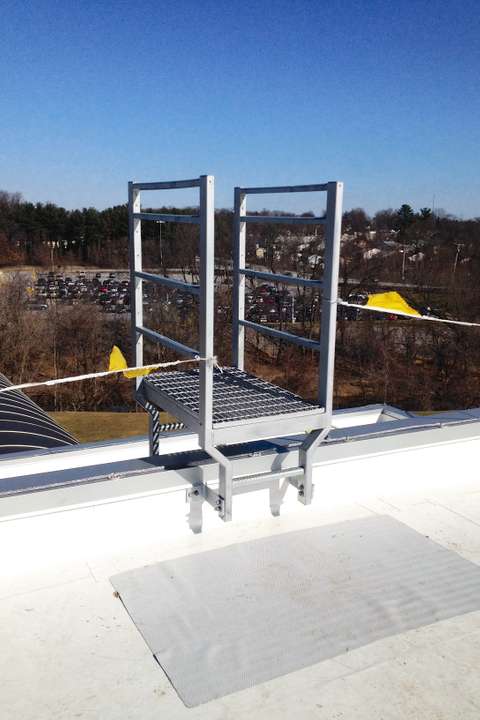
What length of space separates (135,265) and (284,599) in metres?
1.51

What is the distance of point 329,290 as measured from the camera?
243 cm

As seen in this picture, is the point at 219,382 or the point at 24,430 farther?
the point at 24,430

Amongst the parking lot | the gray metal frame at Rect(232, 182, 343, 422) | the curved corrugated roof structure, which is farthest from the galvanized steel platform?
the parking lot

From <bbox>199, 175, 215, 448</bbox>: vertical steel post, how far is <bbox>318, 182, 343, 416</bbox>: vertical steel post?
44cm

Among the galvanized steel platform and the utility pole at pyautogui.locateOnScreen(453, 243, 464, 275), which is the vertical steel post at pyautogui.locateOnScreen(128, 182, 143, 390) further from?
the utility pole at pyautogui.locateOnScreen(453, 243, 464, 275)

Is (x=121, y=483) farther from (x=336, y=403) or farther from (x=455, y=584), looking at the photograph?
(x=336, y=403)

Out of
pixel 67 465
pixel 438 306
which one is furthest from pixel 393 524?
pixel 438 306

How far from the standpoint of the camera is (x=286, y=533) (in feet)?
9.25

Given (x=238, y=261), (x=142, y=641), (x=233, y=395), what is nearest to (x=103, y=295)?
(x=238, y=261)

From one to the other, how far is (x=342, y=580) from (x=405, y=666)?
0.50 meters

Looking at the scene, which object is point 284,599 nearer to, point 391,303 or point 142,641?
point 142,641

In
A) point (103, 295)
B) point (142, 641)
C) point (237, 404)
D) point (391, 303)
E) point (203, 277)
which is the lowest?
point (103, 295)

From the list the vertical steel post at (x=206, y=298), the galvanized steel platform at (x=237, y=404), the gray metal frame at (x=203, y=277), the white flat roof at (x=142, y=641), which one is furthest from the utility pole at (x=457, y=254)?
the vertical steel post at (x=206, y=298)

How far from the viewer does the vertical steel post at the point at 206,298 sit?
6.88 ft
